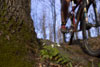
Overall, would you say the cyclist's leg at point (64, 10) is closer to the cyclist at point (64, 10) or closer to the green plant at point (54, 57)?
the cyclist at point (64, 10)

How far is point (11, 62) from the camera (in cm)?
167

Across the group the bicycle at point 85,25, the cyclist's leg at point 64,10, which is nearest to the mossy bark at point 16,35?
the bicycle at point 85,25

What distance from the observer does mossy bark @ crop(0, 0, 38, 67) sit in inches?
67.5

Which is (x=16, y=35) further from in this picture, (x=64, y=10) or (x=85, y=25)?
(x=64, y=10)

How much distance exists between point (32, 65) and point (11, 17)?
857mm

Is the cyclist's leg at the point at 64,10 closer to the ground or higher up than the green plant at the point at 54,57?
higher up

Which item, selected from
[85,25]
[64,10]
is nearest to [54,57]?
[85,25]

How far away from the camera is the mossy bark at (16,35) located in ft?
5.62

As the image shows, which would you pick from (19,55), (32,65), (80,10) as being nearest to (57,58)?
(32,65)

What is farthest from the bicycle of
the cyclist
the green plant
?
the green plant

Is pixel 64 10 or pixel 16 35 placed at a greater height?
pixel 64 10

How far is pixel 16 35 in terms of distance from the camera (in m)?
1.97

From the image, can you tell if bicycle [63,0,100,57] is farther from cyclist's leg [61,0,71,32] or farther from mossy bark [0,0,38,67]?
mossy bark [0,0,38,67]

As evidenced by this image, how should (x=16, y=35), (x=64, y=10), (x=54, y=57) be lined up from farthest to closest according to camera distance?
(x=64, y=10) < (x=54, y=57) < (x=16, y=35)
